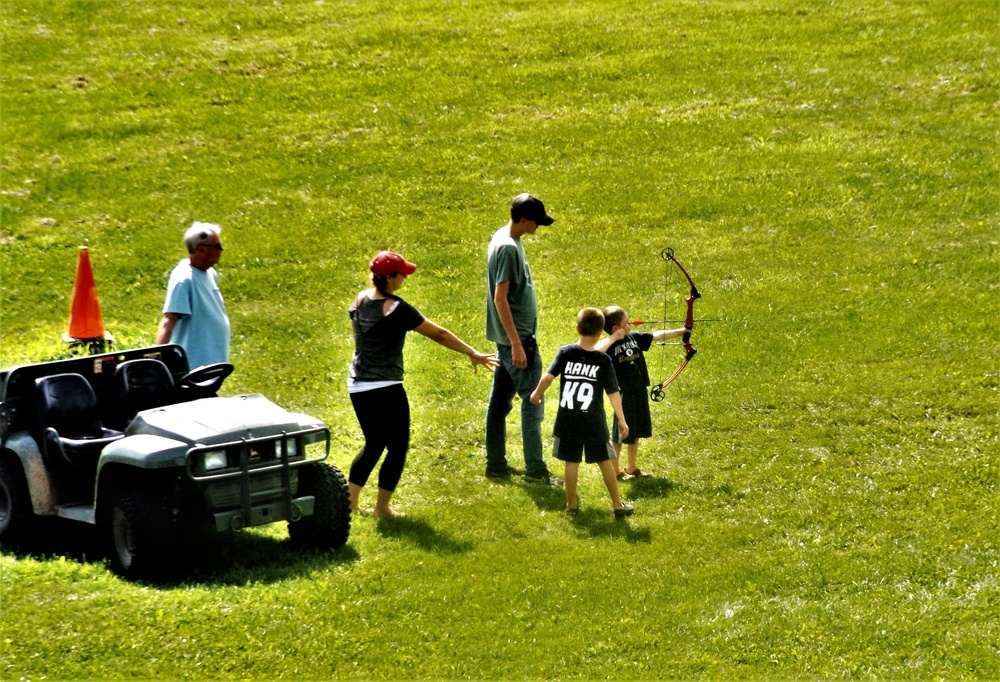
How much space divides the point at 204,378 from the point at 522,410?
2548 mm

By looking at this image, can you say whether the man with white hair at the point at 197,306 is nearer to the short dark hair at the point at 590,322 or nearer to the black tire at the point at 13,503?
the black tire at the point at 13,503

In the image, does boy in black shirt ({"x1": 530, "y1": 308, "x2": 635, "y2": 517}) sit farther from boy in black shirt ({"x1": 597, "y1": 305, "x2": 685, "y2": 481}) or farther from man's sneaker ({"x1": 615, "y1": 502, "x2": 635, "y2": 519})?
boy in black shirt ({"x1": 597, "y1": 305, "x2": 685, "y2": 481})

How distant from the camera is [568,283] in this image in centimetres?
1466

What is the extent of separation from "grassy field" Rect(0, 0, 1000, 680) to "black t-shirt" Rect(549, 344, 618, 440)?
654 millimetres

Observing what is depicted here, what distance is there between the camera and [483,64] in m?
22.0

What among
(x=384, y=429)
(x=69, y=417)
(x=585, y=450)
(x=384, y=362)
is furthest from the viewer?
(x=585, y=450)

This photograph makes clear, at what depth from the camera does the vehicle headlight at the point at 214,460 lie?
22.9 ft

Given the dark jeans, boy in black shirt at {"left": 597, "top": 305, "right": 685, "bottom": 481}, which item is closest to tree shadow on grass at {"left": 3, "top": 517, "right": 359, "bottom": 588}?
the dark jeans

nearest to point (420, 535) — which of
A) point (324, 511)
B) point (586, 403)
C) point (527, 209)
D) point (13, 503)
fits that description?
point (324, 511)

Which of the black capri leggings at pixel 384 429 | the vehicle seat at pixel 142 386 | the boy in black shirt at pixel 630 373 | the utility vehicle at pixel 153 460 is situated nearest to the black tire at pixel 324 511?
the utility vehicle at pixel 153 460

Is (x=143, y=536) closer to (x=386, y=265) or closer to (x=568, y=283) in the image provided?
(x=386, y=265)

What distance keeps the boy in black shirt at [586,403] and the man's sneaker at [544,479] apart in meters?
0.89

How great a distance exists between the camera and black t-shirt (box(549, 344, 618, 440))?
27.6ft

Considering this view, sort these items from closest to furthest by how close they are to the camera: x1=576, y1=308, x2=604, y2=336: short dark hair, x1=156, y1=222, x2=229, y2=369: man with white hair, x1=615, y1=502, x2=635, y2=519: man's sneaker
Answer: x1=156, y1=222, x2=229, y2=369: man with white hair < x1=576, y1=308, x2=604, y2=336: short dark hair < x1=615, y1=502, x2=635, y2=519: man's sneaker
